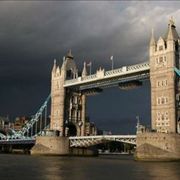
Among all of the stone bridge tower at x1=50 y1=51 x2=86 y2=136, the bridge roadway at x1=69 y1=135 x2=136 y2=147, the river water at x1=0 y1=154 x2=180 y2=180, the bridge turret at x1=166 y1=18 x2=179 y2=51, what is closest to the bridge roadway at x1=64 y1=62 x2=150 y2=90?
the stone bridge tower at x1=50 y1=51 x2=86 y2=136

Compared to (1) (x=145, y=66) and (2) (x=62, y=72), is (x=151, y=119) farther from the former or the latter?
(2) (x=62, y=72)

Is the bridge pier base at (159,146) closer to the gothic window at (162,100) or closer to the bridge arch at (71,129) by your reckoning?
the gothic window at (162,100)

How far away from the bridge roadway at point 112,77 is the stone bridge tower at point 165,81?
3.38 meters

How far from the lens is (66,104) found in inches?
3703

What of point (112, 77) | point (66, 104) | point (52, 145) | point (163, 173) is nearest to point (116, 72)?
point (112, 77)

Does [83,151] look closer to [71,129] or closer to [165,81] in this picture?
[71,129]

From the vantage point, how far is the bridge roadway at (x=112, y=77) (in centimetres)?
7494

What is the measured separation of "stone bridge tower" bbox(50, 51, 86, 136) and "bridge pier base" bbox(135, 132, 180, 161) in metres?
32.7

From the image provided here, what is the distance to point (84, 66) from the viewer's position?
97.4m

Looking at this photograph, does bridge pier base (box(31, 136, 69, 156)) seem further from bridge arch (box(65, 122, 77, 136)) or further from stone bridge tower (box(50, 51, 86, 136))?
bridge arch (box(65, 122, 77, 136))

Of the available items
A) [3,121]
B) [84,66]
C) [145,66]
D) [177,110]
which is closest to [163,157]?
[177,110]

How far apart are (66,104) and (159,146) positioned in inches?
1462

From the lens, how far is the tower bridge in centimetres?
6234

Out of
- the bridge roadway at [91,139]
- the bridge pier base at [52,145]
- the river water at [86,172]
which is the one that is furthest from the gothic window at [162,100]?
the bridge pier base at [52,145]
